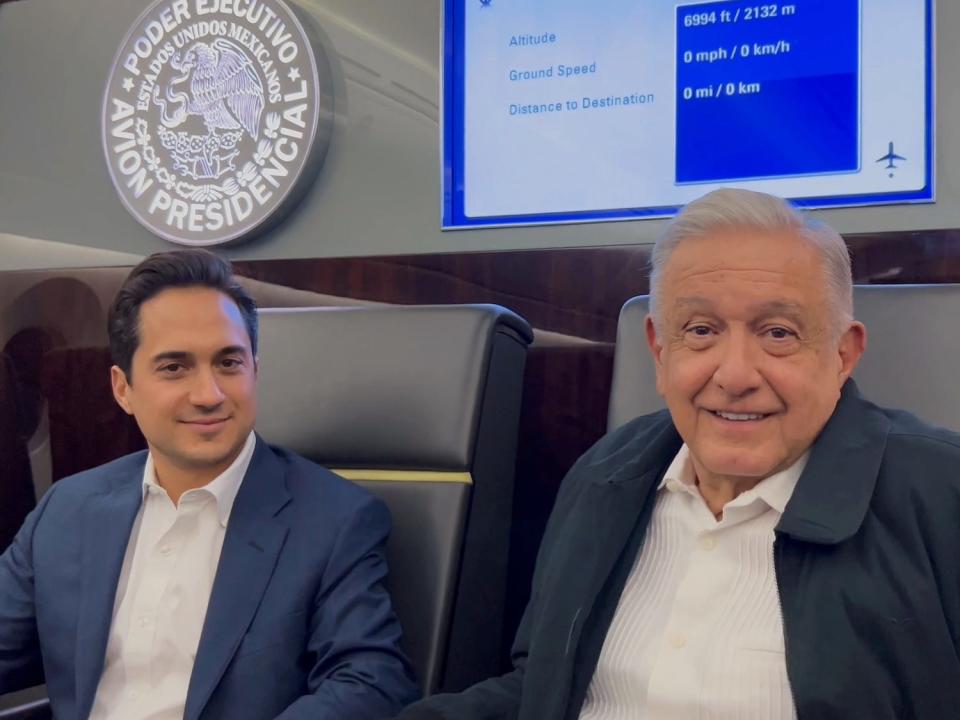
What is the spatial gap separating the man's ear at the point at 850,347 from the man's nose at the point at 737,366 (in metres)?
0.12

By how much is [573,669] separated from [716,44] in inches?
52.7

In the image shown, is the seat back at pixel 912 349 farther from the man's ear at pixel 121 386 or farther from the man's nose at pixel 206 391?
the man's ear at pixel 121 386

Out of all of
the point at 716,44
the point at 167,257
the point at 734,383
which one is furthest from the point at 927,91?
the point at 167,257

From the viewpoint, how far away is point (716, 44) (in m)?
2.08

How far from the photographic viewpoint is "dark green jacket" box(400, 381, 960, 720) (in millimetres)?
1084

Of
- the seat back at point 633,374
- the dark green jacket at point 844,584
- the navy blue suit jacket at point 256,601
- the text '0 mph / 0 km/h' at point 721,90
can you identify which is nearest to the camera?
the dark green jacket at point 844,584

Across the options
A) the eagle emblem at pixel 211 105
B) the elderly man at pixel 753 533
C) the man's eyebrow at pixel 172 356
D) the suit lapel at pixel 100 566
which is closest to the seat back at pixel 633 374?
the elderly man at pixel 753 533

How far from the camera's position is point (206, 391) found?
1642 millimetres

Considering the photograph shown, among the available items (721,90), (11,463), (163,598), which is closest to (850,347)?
(721,90)

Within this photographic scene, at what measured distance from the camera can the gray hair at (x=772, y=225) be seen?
1.25 m

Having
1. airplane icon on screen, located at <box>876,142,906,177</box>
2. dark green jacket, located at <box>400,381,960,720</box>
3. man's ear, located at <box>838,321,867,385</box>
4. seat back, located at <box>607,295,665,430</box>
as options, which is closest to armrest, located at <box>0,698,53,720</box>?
dark green jacket, located at <box>400,381,960,720</box>

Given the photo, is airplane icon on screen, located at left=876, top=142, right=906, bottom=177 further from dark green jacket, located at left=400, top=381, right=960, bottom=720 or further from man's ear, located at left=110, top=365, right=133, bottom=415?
man's ear, located at left=110, top=365, right=133, bottom=415

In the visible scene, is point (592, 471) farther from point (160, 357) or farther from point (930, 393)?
point (160, 357)

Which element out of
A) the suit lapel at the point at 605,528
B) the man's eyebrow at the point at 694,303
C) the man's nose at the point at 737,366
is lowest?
the suit lapel at the point at 605,528
